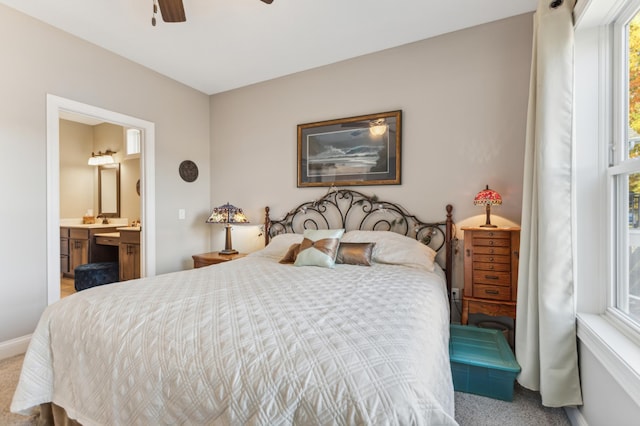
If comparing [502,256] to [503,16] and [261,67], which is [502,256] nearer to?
[503,16]

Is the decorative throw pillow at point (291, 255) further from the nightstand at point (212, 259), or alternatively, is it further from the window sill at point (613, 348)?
the window sill at point (613, 348)

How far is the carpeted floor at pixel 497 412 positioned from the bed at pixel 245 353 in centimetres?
27

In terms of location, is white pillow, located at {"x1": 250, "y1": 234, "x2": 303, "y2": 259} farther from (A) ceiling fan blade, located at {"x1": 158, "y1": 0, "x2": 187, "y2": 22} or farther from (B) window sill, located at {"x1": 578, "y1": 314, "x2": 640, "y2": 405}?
(B) window sill, located at {"x1": 578, "y1": 314, "x2": 640, "y2": 405}

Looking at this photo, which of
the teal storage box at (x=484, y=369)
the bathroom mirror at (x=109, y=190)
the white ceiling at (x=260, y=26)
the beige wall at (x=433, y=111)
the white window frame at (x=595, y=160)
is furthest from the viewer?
the bathroom mirror at (x=109, y=190)

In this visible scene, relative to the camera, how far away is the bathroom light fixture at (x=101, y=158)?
5.20 metres

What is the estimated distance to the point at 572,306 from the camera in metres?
1.58

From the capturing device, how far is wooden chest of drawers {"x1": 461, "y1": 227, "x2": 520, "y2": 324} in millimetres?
2166

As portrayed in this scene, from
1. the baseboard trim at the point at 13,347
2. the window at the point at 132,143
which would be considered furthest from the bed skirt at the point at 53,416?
the window at the point at 132,143

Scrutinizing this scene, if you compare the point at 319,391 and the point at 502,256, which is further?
the point at 502,256

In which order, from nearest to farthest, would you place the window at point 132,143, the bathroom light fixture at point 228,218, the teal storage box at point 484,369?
the teal storage box at point 484,369 → the bathroom light fixture at point 228,218 → the window at point 132,143

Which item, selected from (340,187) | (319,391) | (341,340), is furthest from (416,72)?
(319,391)

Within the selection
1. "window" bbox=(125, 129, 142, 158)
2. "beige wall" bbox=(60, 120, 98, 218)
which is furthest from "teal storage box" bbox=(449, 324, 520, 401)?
"beige wall" bbox=(60, 120, 98, 218)

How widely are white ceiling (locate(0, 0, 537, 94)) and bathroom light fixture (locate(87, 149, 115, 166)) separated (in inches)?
107

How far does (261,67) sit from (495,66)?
2.31 metres
